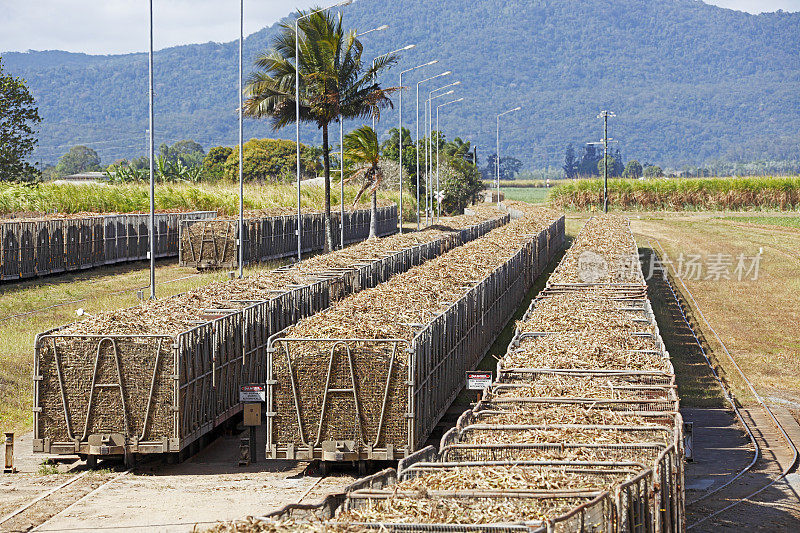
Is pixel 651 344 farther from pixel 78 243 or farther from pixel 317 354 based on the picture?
pixel 78 243

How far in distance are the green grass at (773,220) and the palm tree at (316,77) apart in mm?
49967

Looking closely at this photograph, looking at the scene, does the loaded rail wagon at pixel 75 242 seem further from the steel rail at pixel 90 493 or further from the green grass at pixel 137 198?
the steel rail at pixel 90 493

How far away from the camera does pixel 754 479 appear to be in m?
16.8

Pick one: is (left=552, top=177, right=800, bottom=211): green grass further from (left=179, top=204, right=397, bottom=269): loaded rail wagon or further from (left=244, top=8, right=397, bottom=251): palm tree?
(left=244, top=8, right=397, bottom=251): palm tree

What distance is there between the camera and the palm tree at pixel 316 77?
4241cm

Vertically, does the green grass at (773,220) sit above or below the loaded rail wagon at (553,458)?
above

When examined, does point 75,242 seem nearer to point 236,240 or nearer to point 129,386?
point 236,240

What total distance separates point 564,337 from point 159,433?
6563 millimetres

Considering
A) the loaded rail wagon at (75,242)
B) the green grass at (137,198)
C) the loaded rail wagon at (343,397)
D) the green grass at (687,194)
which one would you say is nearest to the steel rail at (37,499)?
the loaded rail wagon at (343,397)

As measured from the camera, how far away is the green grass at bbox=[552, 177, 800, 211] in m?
104

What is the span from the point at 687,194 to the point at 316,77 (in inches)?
2774

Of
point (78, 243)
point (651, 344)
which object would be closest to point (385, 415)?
point (651, 344)

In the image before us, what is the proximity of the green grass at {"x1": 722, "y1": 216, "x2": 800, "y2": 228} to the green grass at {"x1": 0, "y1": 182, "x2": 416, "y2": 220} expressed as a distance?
35249mm

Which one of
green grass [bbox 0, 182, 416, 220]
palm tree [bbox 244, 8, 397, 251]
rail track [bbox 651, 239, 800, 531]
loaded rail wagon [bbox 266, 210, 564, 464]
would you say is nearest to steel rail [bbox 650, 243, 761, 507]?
rail track [bbox 651, 239, 800, 531]
